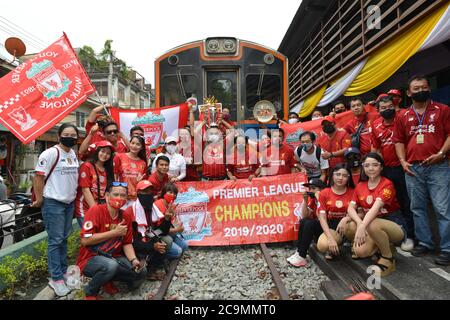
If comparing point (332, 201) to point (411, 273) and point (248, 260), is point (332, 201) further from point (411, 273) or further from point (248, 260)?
point (248, 260)

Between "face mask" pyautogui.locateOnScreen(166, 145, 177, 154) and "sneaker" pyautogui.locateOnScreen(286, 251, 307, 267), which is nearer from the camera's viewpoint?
"sneaker" pyautogui.locateOnScreen(286, 251, 307, 267)

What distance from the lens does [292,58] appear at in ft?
48.8

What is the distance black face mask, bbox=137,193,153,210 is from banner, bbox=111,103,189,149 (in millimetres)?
2489

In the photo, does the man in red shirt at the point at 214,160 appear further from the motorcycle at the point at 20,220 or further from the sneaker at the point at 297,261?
the motorcycle at the point at 20,220

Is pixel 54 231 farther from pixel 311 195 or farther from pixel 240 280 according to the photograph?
pixel 311 195

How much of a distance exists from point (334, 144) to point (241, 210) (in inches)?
69.3

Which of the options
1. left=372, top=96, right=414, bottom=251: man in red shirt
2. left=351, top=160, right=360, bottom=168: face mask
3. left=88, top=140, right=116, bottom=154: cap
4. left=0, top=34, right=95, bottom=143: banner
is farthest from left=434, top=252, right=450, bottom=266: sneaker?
left=0, top=34, right=95, bottom=143: banner

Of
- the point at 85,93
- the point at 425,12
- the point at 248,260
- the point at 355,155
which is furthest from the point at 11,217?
the point at 425,12

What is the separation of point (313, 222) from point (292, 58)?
41.1 feet

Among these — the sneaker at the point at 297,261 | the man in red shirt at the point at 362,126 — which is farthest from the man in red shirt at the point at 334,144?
the sneaker at the point at 297,261

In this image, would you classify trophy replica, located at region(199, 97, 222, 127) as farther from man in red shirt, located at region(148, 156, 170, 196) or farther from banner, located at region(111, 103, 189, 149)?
man in red shirt, located at region(148, 156, 170, 196)

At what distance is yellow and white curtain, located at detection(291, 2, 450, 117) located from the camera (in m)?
4.16

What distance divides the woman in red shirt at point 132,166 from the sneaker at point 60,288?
3.65 feet

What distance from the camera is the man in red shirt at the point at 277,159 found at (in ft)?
16.8
